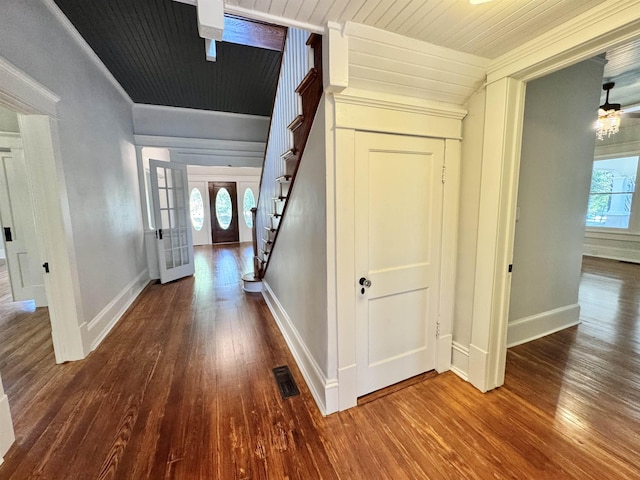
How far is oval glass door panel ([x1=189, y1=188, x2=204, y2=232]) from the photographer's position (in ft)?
28.6

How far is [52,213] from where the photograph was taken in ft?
7.13

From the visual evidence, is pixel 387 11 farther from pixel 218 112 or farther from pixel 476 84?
pixel 218 112

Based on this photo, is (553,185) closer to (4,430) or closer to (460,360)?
(460,360)

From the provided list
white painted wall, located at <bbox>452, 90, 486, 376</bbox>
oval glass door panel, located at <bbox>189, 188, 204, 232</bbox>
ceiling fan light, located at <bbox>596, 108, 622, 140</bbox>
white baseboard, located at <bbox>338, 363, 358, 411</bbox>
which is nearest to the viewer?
white baseboard, located at <bbox>338, 363, 358, 411</bbox>

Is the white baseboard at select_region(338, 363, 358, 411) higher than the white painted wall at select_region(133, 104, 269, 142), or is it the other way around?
the white painted wall at select_region(133, 104, 269, 142)

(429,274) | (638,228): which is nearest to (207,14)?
(429,274)

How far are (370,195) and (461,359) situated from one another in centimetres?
150

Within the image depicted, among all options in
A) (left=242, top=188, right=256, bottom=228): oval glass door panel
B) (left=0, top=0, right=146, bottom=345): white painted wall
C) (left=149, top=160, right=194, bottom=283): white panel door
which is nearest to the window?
(left=149, top=160, right=194, bottom=283): white panel door

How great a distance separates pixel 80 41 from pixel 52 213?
1.79 meters

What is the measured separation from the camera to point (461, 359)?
2.08 m

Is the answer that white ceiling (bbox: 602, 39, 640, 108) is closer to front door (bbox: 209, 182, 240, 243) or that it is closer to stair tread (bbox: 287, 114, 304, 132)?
stair tread (bbox: 287, 114, 304, 132)

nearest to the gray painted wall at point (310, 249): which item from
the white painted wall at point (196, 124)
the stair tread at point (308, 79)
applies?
the stair tread at point (308, 79)

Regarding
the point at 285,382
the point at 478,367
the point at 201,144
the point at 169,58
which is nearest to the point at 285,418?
the point at 285,382

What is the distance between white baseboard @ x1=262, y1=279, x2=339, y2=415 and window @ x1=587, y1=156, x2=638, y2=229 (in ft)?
21.6
